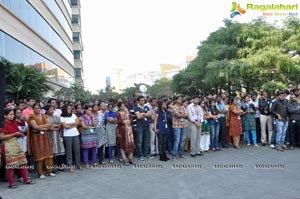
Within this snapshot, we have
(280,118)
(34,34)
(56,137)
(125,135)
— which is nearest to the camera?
(56,137)

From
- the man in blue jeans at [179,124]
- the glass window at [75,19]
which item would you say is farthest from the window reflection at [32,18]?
the glass window at [75,19]

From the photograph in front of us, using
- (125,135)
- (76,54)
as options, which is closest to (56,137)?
(125,135)

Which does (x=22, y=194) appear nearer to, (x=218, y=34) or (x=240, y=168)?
(x=240, y=168)

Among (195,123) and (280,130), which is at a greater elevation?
(195,123)

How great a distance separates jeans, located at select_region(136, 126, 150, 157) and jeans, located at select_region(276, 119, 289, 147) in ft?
13.4

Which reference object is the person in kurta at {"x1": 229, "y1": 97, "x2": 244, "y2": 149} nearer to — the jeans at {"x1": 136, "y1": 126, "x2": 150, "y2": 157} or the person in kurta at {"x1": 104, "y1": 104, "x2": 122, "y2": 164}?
the jeans at {"x1": 136, "y1": 126, "x2": 150, "y2": 157}

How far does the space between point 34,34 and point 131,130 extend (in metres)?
19.2

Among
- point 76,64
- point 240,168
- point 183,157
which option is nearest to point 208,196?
point 240,168

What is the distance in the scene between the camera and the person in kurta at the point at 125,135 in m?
7.89

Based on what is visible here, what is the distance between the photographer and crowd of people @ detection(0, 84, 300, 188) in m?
6.73

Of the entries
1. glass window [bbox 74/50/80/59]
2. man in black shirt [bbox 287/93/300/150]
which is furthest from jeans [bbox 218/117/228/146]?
glass window [bbox 74/50/80/59]

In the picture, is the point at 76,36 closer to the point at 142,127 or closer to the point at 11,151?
the point at 142,127

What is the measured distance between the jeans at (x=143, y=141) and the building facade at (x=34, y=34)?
1034 centimetres

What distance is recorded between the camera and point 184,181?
620cm
